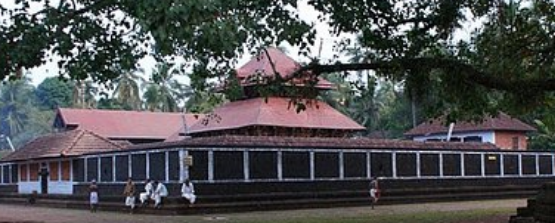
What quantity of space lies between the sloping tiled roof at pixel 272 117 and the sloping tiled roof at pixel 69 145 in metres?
4.59

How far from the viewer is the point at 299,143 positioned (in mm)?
30266

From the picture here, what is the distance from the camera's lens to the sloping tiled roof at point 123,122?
4584 cm

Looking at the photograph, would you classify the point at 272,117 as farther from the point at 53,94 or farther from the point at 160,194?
the point at 53,94

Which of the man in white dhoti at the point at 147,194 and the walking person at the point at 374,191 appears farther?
the walking person at the point at 374,191

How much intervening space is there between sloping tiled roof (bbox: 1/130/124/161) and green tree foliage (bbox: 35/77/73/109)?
42.7 metres

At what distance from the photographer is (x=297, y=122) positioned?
33.9m

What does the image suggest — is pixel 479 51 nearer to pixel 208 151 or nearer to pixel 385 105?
pixel 208 151

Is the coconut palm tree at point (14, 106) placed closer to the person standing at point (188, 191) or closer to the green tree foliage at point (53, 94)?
the green tree foliage at point (53, 94)

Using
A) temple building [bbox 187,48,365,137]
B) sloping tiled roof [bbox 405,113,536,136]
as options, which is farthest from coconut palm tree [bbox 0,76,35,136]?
temple building [bbox 187,48,365,137]

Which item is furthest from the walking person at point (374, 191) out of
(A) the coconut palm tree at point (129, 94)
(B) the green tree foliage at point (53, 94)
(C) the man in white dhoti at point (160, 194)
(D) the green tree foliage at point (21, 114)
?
(D) the green tree foliage at point (21, 114)

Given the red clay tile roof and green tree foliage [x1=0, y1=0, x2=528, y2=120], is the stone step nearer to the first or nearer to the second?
the red clay tile roof

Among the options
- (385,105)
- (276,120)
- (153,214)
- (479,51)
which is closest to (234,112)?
(276,120)

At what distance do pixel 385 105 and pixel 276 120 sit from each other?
1357 inches

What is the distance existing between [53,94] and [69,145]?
5928cm
